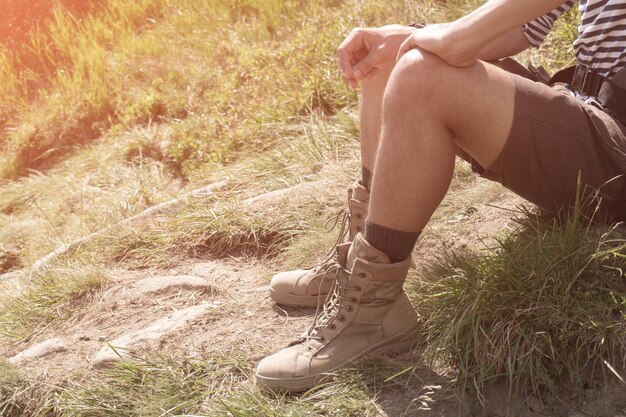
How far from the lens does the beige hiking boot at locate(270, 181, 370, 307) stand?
3.12 m

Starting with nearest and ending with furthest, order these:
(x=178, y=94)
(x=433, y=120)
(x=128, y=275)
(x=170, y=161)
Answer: (x=433, y=120)
(x=128, y=275)
(x=170, y=161)
(x=178, y=94)

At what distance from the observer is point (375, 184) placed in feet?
8.48

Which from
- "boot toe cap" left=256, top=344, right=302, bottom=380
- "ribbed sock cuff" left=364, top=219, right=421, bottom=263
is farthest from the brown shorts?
"boot toe cap" left=256, top=344, right=302, bottom=380

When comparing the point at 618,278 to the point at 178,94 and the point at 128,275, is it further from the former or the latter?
the point at 178,94

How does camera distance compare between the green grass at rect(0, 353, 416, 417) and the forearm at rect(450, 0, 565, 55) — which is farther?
the green grass at rect(0, 353, 416, 417)

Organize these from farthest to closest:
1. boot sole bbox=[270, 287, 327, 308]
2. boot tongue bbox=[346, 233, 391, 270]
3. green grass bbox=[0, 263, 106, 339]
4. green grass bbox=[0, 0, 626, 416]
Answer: green grass bbox=[0, 263, 106, 339]
boot sole bbox=[270, 287, 327, 308]
boot tongue bbox=[346, 233, 391, 270]
green grass bbox=[0, 0, 626, 416]

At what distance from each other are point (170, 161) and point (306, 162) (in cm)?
126

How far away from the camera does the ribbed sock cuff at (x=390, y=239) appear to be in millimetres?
2615

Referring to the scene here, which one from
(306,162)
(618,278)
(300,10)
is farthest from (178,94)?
(618,278)

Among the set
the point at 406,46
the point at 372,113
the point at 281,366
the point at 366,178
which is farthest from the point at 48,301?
the point at 406,46

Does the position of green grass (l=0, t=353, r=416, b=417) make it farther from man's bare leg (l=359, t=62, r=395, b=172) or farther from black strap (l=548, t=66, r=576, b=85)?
black strap (l=548, t=66, r=576, b=85)

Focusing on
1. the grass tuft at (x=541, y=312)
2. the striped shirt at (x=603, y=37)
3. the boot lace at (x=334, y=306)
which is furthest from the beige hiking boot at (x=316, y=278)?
the striped shirt at (x=603, y=37)

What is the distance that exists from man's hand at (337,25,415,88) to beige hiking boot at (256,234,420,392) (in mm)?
661

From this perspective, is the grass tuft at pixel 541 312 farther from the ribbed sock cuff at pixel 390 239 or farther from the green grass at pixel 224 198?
the ribbed sock cuff at pixel 390 239
